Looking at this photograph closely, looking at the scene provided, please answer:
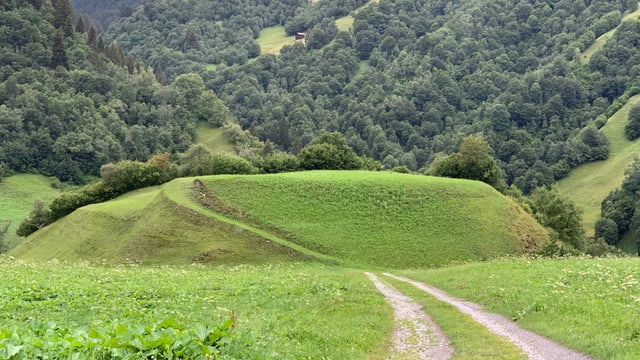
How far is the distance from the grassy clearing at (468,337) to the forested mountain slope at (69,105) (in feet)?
499

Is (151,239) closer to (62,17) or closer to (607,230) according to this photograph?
(607,230)

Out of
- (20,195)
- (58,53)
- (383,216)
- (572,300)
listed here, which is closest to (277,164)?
(383,216)

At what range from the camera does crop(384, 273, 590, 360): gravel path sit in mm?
15490

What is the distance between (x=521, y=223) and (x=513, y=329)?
185ft

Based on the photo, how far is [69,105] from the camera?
163875 mm

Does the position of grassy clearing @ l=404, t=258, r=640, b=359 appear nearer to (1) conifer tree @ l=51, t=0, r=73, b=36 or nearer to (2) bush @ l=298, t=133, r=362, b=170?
(2) bush @ l=298, t=133, r=362, b=170

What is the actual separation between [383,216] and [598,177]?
434 ft

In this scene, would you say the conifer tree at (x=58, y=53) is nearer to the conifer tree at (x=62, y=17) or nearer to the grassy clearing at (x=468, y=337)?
the conifer tree at (x=62, y=17)

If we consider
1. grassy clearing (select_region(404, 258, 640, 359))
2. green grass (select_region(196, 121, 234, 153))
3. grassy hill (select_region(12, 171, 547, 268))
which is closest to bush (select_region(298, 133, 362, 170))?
grassy hill (select_region(12, 171, 547, 268))

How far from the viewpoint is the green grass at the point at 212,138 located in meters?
177

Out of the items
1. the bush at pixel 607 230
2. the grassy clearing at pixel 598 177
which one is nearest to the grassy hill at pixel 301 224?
the bush at pixel 607 230

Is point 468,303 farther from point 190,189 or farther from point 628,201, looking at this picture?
point 628,201

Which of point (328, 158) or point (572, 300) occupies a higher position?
point (572, 300)

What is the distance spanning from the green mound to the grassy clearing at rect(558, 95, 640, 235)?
12015cm
